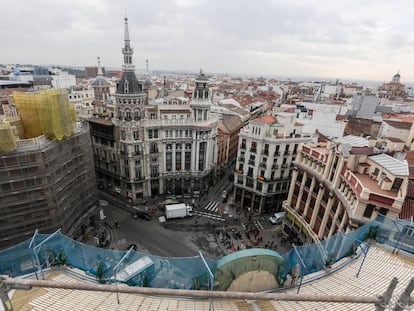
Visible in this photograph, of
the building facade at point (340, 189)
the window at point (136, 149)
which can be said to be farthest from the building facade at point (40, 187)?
the building facade at point (340, 189)

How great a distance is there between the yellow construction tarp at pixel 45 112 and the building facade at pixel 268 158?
35.5m

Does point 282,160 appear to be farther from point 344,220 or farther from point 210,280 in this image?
point 210,280

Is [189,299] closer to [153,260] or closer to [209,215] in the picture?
[153,260]

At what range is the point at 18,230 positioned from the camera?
113 ft

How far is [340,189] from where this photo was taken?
35.4 meters

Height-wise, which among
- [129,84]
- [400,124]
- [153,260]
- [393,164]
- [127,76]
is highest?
[127,76]

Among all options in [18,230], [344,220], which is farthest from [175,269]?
[18,230]

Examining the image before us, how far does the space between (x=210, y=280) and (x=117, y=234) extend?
1614 inches

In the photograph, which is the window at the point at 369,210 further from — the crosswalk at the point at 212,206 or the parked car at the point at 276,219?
the crosswalk at the point at 212,206

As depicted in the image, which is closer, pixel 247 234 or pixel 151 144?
pixel 247 234

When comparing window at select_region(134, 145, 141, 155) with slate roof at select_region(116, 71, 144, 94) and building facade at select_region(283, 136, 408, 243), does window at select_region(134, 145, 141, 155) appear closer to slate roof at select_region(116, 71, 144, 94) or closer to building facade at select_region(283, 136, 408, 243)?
slate roof at select_region(116, 71, 144, 94)

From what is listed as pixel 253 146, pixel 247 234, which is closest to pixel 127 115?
pixel 253 146

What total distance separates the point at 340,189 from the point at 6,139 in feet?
150

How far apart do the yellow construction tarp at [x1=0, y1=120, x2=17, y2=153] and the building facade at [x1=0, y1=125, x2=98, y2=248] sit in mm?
855
